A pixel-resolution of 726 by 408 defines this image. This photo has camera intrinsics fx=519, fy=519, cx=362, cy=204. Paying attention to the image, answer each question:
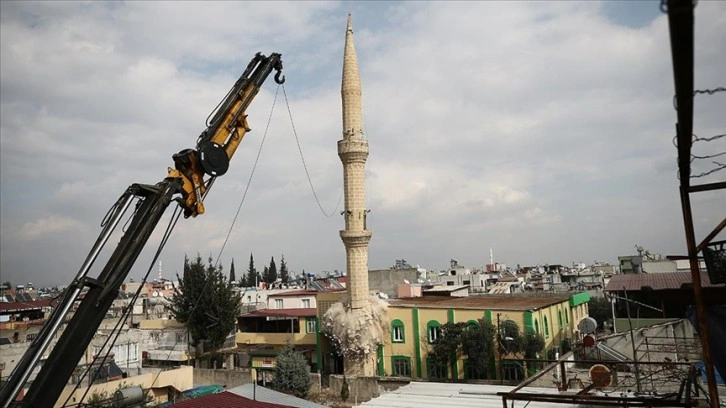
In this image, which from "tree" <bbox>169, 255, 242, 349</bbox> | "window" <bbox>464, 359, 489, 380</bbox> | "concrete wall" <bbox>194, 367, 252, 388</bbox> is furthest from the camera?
"tree" <bbox>169, 255, 242, 349</bbox>

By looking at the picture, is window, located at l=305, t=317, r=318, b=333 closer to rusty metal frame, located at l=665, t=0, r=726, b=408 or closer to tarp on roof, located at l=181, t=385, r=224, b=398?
tarp on roof, located at l=181, t=385, r=224, b=398

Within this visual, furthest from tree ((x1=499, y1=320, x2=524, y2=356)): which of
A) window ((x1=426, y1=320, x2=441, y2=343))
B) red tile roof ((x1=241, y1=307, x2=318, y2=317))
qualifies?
red tile roof ((x1=241, y1=307, x2=318, y2=317))

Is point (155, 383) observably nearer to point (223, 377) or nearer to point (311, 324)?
point (223, 377)

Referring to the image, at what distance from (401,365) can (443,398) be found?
62.1 ft

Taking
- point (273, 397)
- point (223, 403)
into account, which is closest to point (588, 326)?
point (273, 397)

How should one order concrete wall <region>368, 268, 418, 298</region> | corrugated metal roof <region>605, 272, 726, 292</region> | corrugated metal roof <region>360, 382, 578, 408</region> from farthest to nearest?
concrete wall <region>368, 268, 418, 298</region>, corrugated metal roof <region>605, 272, 726, 292</region>, corrugated metal roof <region>360, 382, 578, 408</region>

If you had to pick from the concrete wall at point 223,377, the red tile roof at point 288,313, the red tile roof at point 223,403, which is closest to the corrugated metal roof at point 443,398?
the red tile roof at point 223,403

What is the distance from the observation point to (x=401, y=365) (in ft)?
107

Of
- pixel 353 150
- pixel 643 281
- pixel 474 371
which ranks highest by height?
pixel 353 150

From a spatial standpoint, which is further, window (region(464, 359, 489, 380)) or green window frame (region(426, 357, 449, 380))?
green window frame (region(426, 357, 449, 380))

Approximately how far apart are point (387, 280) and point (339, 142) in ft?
59.1

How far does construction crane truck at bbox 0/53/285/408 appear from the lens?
22.7 ft

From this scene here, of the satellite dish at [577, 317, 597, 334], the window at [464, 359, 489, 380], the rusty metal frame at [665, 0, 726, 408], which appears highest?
the rusty metal frame at [665, 0, 726, 408]

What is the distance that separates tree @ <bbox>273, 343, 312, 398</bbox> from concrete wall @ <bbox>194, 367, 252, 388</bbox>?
8.54 feet
